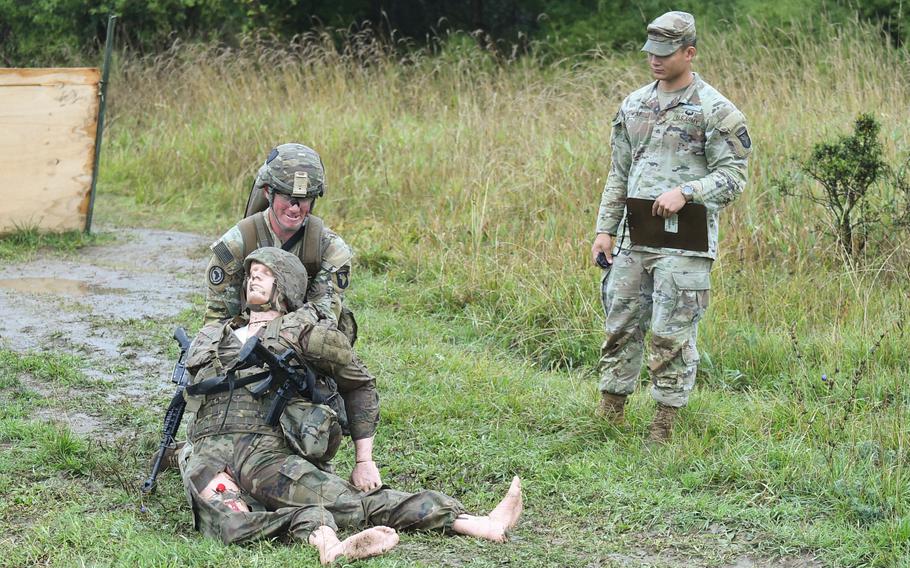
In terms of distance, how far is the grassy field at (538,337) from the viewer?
4.26 m

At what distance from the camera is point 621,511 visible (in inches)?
175

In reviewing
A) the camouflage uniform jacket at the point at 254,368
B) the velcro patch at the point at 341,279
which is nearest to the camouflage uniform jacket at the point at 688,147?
the velcro patch at the point at 341,279

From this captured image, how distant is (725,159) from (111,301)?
15.5ft

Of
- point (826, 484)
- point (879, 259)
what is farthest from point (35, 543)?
point (879, 259)

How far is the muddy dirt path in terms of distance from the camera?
6.43m

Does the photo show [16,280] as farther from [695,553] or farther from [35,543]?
[695,553]

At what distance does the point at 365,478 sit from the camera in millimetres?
4172

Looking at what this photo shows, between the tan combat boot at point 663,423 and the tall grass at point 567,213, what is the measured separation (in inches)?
7.6

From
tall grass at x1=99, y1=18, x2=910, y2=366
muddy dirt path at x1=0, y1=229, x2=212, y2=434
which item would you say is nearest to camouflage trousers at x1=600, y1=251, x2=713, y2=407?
tall grass at x1=99, y1=18, x2=910, y2=366

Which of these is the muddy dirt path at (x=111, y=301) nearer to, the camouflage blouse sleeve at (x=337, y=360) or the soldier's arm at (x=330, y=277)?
the soldier's arm at (x=330, y=277)

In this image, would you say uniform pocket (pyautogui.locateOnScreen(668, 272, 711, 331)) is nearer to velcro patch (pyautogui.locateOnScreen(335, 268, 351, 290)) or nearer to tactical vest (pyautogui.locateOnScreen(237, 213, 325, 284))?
velcro patch (pyautogui.locateOnScreen(335, 268, 351, 290))

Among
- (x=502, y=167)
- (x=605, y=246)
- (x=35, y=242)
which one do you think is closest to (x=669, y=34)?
(x=605, y=246)

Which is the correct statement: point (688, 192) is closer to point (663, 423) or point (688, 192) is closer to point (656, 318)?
point (656, 318)

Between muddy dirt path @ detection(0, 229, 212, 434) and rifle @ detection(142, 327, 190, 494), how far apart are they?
871 millimetres
